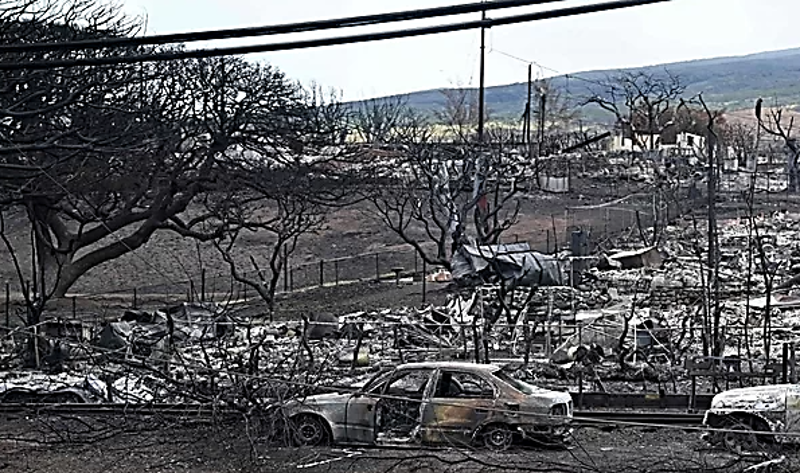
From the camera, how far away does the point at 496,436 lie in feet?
40.8

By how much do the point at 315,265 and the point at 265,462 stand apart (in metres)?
26.2

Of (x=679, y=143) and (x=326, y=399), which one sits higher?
(x=679, y=143)

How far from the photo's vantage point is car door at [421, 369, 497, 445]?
12406mm

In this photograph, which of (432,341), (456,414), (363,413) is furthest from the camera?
(432,341)

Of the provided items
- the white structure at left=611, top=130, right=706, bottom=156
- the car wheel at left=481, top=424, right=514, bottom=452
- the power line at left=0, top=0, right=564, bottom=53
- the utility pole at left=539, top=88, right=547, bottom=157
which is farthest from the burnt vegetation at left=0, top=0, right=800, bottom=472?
the white structure at left=611, top=130, right=706, bottom=156

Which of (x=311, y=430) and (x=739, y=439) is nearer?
(x=739, y=439)

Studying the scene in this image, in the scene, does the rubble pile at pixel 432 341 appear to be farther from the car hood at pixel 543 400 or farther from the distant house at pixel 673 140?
the distant house at pixel 673 140

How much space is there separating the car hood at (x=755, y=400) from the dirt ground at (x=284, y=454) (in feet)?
1.93

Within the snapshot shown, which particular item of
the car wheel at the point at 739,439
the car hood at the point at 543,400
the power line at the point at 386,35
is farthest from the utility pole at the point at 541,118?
the power line at the point at 386,35

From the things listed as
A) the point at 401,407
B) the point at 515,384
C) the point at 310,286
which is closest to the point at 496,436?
the point at 515,384

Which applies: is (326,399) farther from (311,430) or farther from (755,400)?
(755,400)

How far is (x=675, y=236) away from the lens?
4034cm

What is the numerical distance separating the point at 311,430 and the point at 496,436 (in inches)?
84.7

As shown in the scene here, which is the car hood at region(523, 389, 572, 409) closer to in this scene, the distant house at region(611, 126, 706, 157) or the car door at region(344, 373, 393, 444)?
the car door at region(344, 373, 393, 444)
